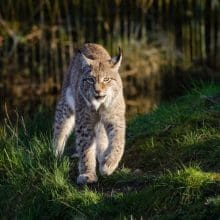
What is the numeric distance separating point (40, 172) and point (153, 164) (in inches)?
37.7

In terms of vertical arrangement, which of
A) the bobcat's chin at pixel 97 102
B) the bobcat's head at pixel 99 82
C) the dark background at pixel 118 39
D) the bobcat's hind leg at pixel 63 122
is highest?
the bobcat's head at pixel 99 82

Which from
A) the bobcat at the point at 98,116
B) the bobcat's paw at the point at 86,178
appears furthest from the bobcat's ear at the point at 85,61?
the bobcat's paw at the point at 86,178

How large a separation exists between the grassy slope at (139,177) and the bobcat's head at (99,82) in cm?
53

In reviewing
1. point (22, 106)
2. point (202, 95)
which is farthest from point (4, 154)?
point (22, 106)

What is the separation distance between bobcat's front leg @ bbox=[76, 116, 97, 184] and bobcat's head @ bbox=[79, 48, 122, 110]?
214mm

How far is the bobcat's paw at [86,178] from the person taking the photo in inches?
281

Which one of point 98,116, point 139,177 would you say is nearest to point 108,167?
point 139,177

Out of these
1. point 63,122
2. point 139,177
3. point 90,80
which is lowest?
point 63,122

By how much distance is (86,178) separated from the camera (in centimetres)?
716

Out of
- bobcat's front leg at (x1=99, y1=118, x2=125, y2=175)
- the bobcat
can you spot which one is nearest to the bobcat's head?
the bobcat

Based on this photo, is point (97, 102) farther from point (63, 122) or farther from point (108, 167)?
point (63, 122)

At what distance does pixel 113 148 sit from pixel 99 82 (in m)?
0.53

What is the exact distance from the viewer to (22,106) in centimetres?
1277

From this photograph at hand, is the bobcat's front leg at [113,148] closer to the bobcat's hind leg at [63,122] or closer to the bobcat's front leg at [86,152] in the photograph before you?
the bobcat's front leg at [86,152]
